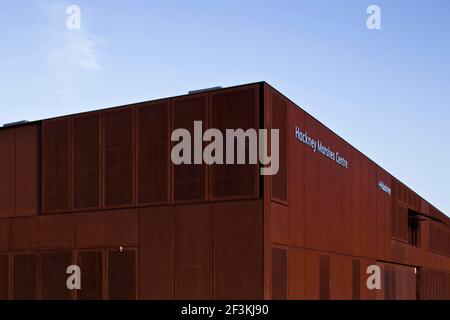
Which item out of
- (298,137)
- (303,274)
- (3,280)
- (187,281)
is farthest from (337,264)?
(3,280)

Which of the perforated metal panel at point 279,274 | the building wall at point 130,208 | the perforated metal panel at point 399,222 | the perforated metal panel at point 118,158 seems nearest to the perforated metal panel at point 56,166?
the building wall at point 130,208

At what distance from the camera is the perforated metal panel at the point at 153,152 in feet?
78.4

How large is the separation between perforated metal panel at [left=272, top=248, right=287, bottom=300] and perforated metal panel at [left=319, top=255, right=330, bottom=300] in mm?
4487

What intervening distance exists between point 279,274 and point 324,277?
5723 millimetres

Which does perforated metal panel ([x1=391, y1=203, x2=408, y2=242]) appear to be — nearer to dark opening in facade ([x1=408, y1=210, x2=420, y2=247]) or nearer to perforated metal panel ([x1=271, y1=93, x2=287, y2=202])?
dark opening in facade ([x1=408, y1=210, x2=420, y2=247])

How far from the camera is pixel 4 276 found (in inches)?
1095

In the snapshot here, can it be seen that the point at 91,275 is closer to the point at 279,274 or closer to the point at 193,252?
the point at 193,252

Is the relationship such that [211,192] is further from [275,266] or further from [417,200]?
[417,200]

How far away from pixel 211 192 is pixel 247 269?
129 inches

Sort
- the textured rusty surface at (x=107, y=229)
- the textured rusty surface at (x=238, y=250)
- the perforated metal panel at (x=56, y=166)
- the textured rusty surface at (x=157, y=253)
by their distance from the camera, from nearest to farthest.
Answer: the textured rusty surface at (x=238, y=250) < the textured rusty surface at (x=157, y=253) < the textured rusty surface at (x=107, y=229) < the perforated metal panel at (x=56, y=166)

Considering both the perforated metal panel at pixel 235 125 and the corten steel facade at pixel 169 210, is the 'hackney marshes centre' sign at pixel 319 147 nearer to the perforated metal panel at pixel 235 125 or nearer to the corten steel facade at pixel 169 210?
the corten steel facade at pixel 169 210

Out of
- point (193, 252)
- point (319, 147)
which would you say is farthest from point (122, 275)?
point (319, 147)

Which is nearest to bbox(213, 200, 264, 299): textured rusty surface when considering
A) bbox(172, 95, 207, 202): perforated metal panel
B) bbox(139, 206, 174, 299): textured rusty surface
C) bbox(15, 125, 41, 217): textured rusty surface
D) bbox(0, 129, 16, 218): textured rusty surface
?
bbox(172, 95, 207, 202): perforated metal panel

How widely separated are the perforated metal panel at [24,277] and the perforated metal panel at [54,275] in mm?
460
